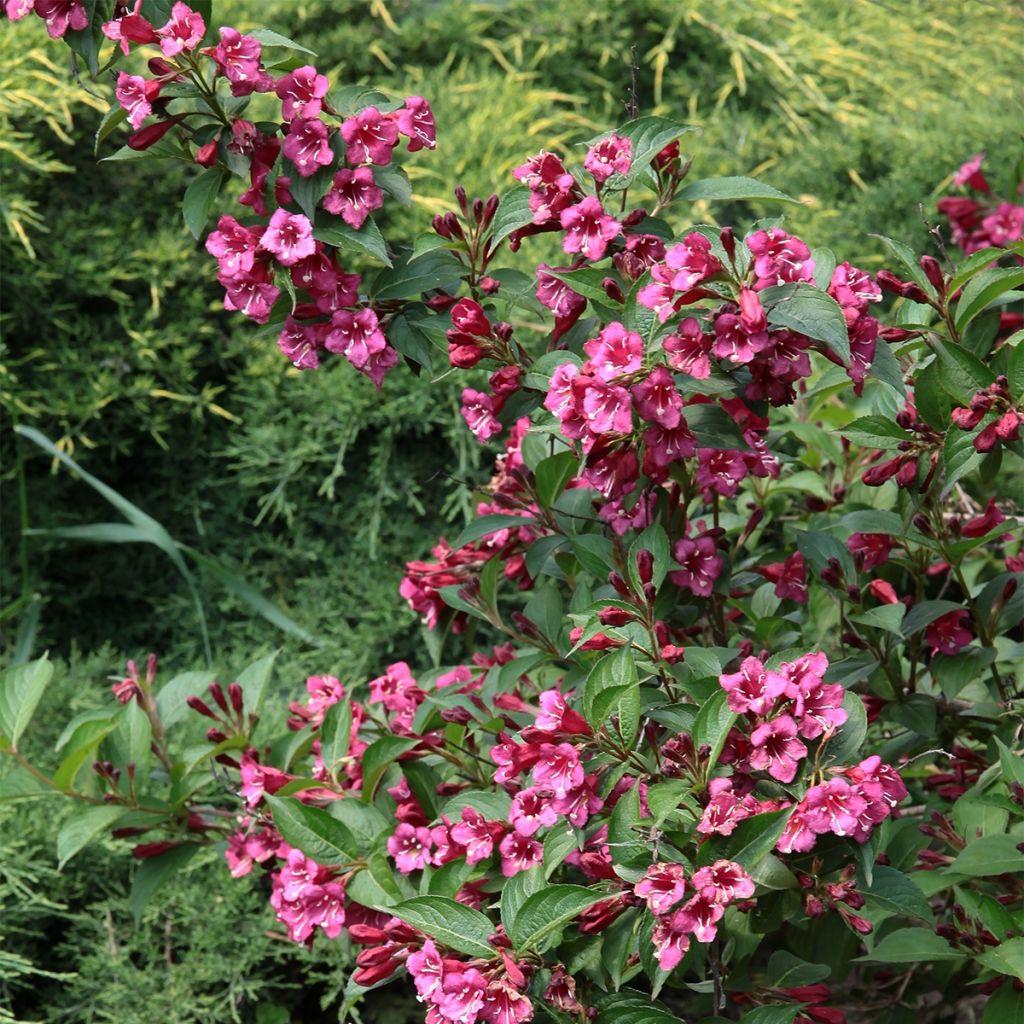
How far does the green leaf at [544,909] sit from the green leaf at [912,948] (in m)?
0.41

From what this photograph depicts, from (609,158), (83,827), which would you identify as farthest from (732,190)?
(83,827)

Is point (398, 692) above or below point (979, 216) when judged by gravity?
below

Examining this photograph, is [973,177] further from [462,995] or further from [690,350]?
[462,995]

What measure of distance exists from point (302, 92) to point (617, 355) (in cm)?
→ 45

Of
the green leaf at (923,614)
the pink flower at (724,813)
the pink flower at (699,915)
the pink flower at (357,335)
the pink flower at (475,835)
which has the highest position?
the pink flower at (357,335)

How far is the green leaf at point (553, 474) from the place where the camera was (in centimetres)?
156

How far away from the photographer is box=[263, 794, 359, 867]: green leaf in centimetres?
147

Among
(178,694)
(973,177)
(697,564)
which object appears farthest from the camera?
(973,177)

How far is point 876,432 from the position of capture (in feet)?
4.77

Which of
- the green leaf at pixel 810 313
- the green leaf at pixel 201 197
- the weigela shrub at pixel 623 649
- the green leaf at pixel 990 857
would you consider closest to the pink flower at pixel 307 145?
the weigela shrub at pixel 623 649

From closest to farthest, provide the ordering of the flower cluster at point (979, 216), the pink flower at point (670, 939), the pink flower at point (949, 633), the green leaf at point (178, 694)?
1. the pink flower at point (670, 939)
2. the pink flower at point (949, 633)
3. the green leaf at point (178, 694)
4. the flower cluster at point (979, 216)

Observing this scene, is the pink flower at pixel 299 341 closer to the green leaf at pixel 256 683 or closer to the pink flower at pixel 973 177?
the green leaf at pixel 256 683

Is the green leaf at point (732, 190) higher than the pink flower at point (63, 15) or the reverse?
the reverse

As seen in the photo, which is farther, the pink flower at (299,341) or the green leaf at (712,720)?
the pink flower at (299,341)
